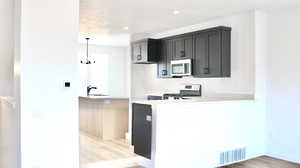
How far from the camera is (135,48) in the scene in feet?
21.7

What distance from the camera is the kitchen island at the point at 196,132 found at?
3.46m

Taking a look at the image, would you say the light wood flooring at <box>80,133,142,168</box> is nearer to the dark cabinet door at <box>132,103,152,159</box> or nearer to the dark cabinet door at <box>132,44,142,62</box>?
the dark cabinet door at <box>132,103,152,159</box>

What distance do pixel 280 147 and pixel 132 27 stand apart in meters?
3.75

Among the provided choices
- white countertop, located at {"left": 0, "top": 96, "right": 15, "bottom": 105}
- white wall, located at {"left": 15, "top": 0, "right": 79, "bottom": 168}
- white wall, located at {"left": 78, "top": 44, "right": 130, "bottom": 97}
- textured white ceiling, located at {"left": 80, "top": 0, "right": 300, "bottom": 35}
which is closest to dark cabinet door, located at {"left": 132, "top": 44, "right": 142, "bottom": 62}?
textured white ceiling, located at {"left": 80, "top": 0, "right": 300, "bottom": 35}

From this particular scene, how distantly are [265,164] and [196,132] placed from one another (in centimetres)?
139

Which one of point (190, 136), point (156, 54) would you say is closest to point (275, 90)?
point (190, 136)

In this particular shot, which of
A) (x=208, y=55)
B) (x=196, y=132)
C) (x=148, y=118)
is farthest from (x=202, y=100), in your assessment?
(x=148, y=118)

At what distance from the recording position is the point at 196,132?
147 inches

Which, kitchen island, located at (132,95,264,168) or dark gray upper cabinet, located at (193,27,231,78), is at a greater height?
dark gray upper cabinet, located at (193,27,231,78)

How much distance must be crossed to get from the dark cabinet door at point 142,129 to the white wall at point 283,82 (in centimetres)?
232

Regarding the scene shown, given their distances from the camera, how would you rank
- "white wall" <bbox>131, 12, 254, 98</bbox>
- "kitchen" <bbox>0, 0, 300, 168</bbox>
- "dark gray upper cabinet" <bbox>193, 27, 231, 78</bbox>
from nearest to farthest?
"kitchen" <bbox>0, 0, 300, 168</bbox>
"white wall" <bbox>131, 12, 254, 98</bbox>
"dark gray upper cabinet" <bbox>193, 27, 231, 78</bbox>

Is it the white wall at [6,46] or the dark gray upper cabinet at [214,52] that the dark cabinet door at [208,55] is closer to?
the dark gray upper cabinet at [214,52]

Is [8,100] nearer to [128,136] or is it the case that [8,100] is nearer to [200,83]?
[128,136]

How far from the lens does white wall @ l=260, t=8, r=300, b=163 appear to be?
4.32 m
